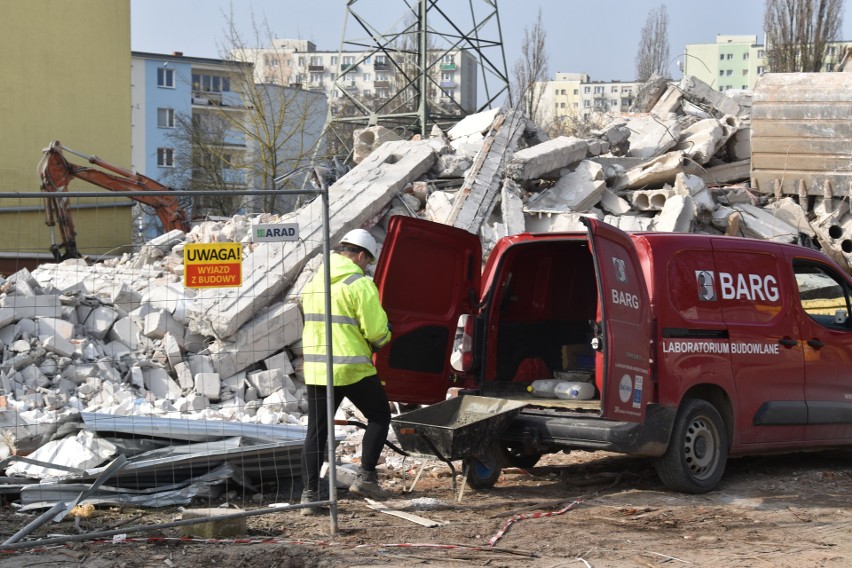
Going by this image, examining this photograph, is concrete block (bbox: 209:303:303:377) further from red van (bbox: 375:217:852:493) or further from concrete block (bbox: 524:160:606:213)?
concrete block (bbox: 524:160:606:213)

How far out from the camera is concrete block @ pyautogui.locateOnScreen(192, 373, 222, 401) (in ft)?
35.5

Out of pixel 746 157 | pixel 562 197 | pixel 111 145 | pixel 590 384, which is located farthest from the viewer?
pixel 111 145

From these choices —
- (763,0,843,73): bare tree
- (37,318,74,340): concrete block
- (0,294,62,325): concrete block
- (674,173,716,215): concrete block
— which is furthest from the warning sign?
(763,0,843,73): bare tree

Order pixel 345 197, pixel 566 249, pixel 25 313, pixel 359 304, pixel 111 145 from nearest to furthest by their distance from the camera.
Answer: pixel 359 304 < pixel 566 249 < pixel 25 313 < pixel 345 197 < pixel 111 145

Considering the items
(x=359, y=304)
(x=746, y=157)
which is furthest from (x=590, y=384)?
(x=746, y=157)

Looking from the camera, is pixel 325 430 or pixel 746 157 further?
pixel 746 157

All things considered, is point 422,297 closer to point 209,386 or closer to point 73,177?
point 209,386

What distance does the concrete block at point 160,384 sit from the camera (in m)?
10.9

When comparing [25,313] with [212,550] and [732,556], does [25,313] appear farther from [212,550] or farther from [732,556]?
[732,556]

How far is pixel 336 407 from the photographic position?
691cm

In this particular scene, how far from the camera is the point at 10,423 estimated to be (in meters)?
8.73

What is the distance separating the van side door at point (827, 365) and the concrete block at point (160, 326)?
6580mm

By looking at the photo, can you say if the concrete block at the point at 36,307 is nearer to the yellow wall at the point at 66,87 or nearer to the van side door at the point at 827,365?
the van side door at the point at 827,365

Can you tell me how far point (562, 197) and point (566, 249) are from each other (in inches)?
262
